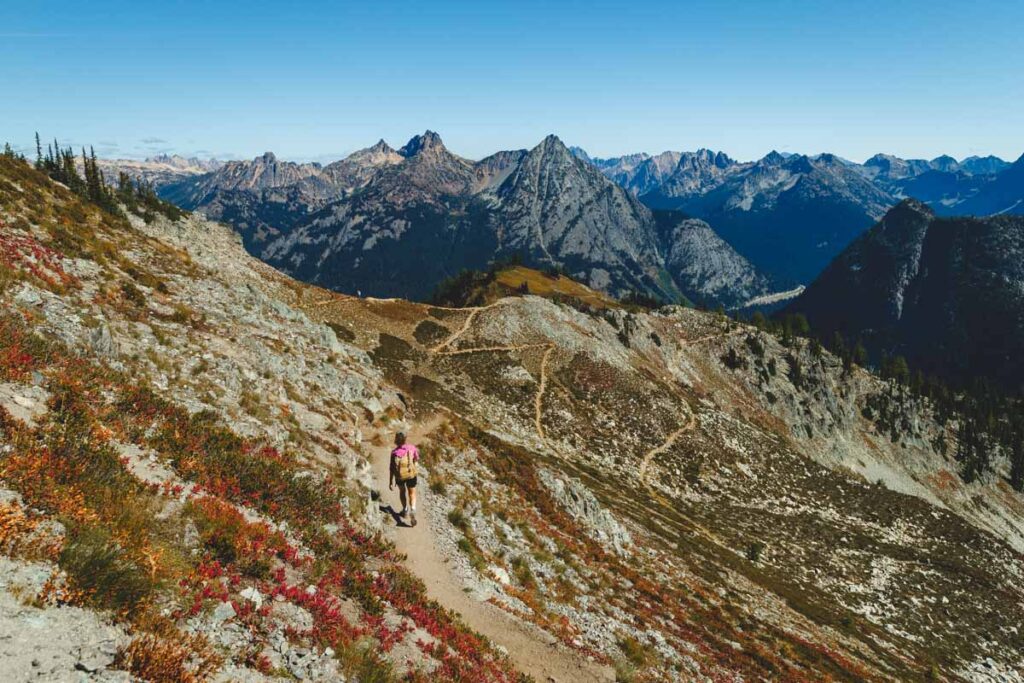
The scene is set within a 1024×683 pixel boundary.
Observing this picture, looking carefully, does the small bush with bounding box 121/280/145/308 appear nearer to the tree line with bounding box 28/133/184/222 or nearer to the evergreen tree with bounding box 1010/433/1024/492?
the tree line with bounding box 28/133/184/222

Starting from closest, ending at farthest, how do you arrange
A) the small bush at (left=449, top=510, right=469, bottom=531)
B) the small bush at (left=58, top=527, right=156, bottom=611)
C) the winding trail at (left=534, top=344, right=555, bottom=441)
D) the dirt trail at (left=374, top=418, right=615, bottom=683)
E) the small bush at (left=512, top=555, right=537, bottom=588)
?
the small bush at (left=58, top=527, right=156, bottom=611), the dirt trail at (left=374, top=418, right=615, bottom=683), the small bush at (left=512, top=555, right=537, bottom=588), the small bush at (left=449, top=510, right=469, bottom=531), the winding trail at (left=534, top=344, right=555, bottom=441)

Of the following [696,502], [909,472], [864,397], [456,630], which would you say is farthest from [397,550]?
[864,397]

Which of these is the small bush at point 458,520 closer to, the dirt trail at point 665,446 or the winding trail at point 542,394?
→ the winding trail at point 542,394

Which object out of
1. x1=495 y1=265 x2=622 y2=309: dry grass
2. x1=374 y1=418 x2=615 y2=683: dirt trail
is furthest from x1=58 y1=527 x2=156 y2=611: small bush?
x1=495 y1=265 x2=622 y2=309: dry grass

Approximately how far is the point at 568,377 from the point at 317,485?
227 ft

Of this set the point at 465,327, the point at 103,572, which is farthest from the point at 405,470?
the point at 465,327

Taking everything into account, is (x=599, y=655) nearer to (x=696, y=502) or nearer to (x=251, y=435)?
(x=251, y=435)

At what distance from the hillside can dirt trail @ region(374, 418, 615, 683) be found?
11 centimetres

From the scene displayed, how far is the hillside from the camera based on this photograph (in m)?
9.92

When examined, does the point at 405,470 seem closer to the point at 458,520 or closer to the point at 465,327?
the point at 458,520

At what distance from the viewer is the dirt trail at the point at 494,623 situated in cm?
1574

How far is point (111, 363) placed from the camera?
2069 centimetres

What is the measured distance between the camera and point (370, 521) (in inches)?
786

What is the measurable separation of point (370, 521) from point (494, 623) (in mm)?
6192
